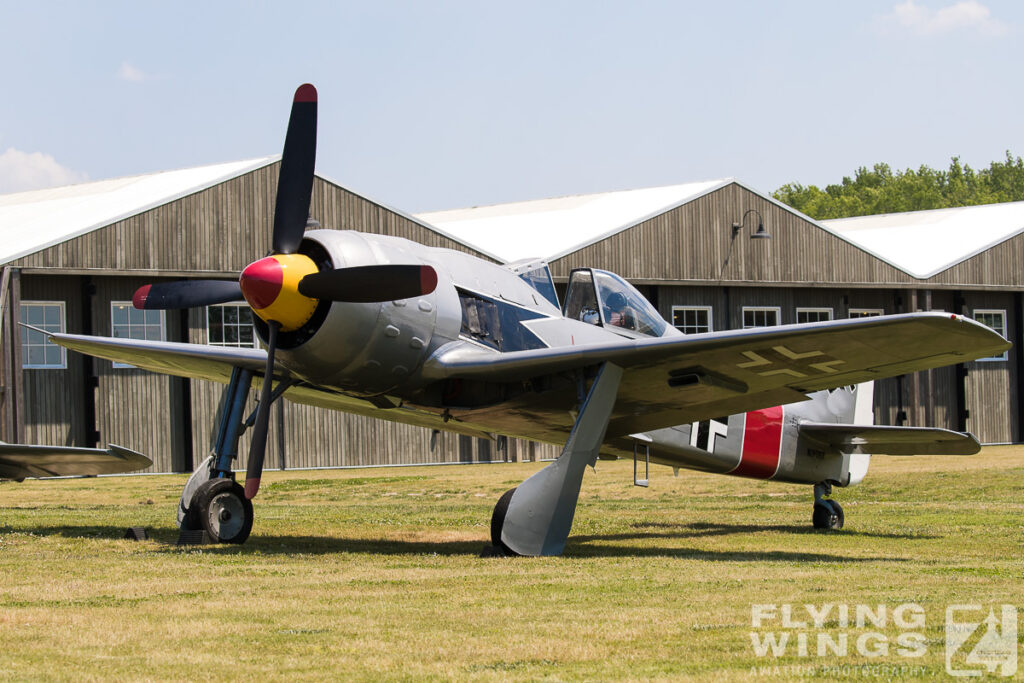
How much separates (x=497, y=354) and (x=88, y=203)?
21448mm

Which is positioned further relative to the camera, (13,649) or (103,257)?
(103,257)

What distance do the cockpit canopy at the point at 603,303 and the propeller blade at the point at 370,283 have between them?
3232 millimetres

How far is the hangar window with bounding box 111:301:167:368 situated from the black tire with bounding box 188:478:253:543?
16208 mm

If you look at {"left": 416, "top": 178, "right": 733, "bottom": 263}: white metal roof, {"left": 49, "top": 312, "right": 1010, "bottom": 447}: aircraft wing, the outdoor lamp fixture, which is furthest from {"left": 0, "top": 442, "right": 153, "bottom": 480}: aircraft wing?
the outdoor lamp fixture

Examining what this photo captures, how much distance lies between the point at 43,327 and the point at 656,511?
14927mm

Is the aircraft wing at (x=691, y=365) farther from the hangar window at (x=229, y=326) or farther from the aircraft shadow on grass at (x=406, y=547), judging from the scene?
the hangar window at (x=229, y=326)

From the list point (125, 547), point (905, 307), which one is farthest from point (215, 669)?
point (905, 307)

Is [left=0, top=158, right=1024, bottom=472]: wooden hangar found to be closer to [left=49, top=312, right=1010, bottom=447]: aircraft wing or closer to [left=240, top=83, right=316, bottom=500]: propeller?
[left=49, top=312, right=1010, bottom=447]: aircraft wing

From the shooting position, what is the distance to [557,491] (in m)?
11.5

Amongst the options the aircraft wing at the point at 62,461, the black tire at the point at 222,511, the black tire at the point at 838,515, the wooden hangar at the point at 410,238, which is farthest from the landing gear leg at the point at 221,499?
the wooden hangar at the point at 410,238

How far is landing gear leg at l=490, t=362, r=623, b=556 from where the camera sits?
11344 mm

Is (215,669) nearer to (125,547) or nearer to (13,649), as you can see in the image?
(13,649)

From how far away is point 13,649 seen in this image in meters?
6.75

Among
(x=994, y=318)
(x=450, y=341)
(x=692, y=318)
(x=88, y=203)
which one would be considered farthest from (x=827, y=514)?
(x=994, y=318)
